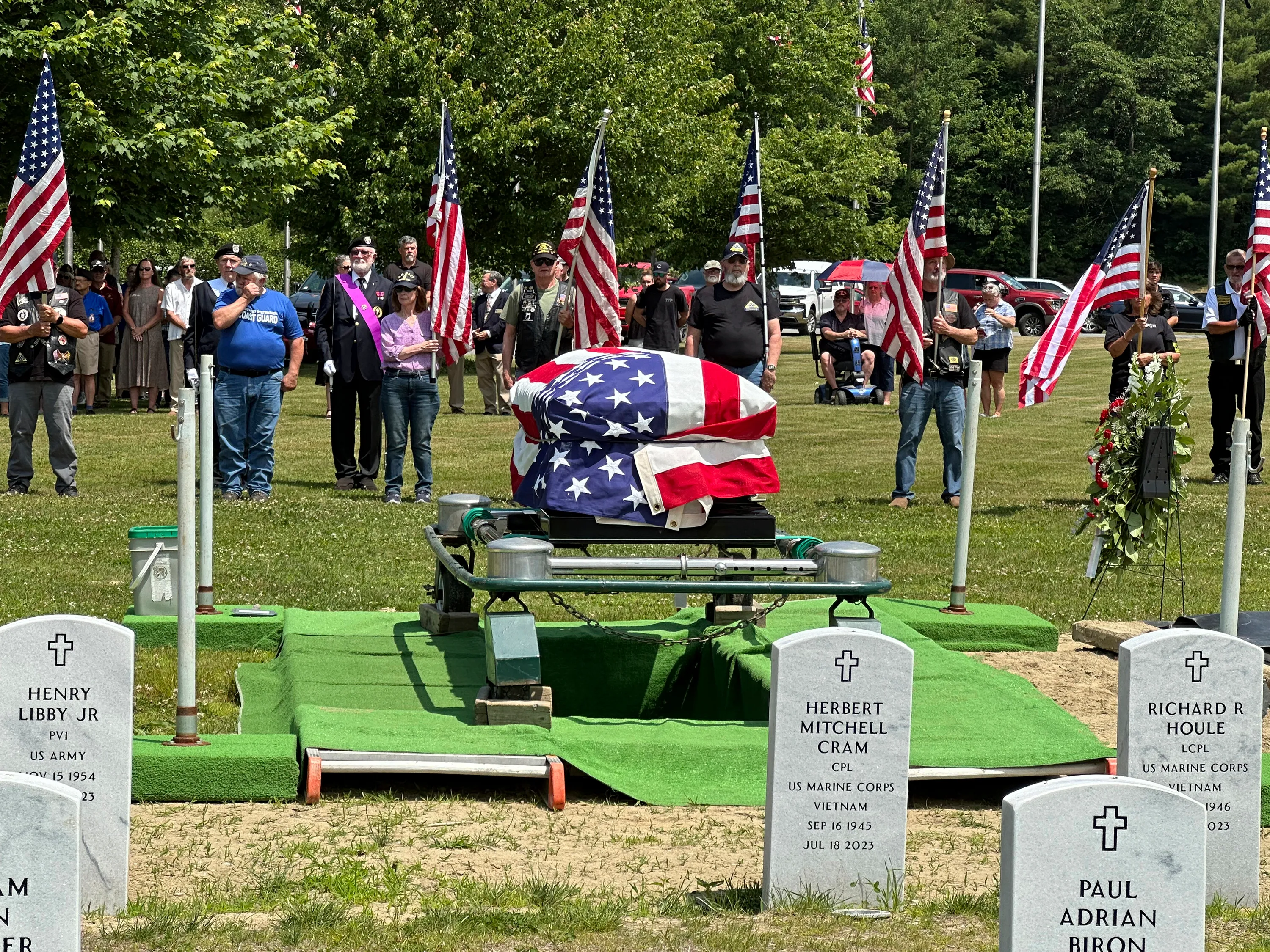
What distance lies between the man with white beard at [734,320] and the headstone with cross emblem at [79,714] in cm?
1109

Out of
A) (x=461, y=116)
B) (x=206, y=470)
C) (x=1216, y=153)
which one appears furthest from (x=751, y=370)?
(x=1216, y=153)

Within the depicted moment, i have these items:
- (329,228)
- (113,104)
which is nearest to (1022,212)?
(329,228)

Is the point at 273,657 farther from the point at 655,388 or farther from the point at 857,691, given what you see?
the point at 857,691

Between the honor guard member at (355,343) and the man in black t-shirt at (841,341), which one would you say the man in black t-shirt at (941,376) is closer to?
the honor guard member at (355,343)

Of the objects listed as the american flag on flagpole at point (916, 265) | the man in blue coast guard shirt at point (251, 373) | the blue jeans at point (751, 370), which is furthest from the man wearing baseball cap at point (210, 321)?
the american flag on flagpole at point (916, 265)

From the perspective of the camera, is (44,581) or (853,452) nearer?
(44,581)

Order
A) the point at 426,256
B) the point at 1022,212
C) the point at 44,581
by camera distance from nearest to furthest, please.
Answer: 1. the point at 44,581
2. the point at 426,256
3. the point at 1022,212

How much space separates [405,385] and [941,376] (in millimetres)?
4508

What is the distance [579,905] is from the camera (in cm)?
530

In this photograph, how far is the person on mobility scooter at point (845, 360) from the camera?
27953mm

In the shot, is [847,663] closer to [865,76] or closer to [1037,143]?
[865,76]

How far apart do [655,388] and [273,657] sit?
2.54m

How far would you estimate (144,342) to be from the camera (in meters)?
25.7

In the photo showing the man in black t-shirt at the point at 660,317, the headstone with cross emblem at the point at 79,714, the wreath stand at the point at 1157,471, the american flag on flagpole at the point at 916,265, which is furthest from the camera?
the man in black t-shirt at the point at 660,317
